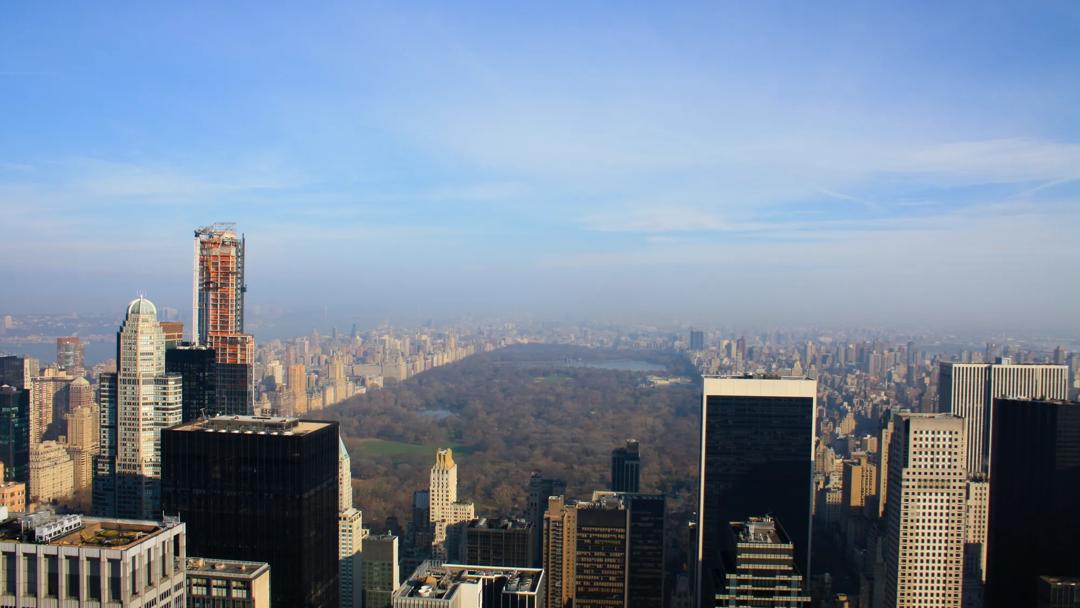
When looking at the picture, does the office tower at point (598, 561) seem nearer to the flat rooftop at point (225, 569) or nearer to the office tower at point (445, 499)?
the office tower at point (445, 499)

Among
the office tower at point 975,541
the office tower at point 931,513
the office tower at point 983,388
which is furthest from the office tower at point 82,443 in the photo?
the office tower at point 983,388

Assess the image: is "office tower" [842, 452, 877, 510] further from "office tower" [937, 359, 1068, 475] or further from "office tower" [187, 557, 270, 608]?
"office tower" [187, 557, 270, 608]

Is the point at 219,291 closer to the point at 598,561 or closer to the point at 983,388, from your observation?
the point at 598,561

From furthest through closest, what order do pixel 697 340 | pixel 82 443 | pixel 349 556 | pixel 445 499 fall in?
pixel 697 340 → pixel 82 443 → pixel 445 499 → pixel 349 556

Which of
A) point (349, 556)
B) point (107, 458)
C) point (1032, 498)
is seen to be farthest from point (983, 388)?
point (107, 458)

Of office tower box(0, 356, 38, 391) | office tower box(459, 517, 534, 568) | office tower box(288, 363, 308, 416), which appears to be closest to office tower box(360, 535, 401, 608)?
office tower box(459, 517, 534, 568)
